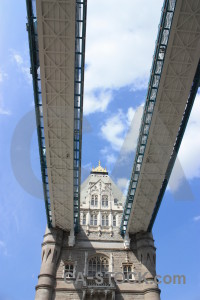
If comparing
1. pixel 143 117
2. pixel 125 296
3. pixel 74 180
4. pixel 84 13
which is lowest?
pixel 125 296

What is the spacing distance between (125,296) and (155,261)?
5.61 m

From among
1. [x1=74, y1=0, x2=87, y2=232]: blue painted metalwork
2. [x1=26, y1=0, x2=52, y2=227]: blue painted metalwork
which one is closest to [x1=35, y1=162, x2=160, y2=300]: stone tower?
[x1=74, y1=0, x2=87, y2=232]: blue painted metalwork

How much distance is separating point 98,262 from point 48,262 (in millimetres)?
6158

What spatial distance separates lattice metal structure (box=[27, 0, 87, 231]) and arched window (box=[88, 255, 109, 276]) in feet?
18.7

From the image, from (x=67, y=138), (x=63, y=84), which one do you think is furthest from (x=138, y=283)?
(x=63, y=84)

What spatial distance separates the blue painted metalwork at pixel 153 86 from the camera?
69.1 ft

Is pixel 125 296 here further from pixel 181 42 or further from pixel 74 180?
pixel 181 42

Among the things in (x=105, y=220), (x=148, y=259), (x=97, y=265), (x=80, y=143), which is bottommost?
(x=97, y=265)

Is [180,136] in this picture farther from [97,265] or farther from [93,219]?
[97,265]

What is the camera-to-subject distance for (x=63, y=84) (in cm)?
2445

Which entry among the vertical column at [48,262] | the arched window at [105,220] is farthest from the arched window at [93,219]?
the vertical column at [48,262]

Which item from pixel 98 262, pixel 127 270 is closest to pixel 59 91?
pixel 98 262

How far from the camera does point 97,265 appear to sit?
34906 millimetres

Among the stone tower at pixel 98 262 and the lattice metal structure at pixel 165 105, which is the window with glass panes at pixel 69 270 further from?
the lattice metal structure at pixel 165 105
